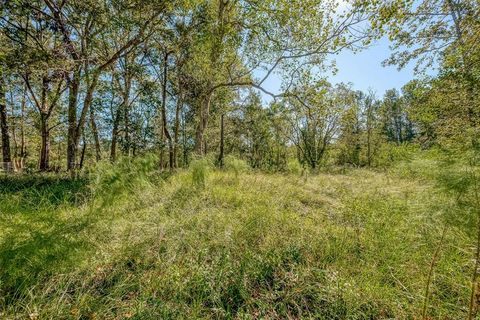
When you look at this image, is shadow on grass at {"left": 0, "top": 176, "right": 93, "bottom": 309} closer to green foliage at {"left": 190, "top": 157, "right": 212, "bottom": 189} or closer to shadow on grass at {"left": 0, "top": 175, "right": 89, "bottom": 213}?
shadow on grass at {"left": 0, "top": 175, "right": 89, "bottom": 213}

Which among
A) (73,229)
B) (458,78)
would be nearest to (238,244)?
(73,229)

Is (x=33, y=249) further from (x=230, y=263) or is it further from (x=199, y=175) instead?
(x=199, y=175)

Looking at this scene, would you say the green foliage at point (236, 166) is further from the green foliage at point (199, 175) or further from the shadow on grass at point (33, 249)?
the shadow on grass at point (33, 249)

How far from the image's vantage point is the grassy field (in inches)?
69.6

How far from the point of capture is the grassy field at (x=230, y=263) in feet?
5.80

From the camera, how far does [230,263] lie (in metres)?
2.29

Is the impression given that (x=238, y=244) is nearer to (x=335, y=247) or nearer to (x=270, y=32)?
(x=335, y=247)

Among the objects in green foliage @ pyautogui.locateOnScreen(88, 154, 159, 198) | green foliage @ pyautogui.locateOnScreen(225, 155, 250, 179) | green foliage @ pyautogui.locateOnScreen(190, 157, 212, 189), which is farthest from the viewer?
green foliage @ pyautogui.locateOnScreen(225, 155, 250, 179)

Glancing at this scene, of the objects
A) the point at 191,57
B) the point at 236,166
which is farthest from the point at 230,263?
the point at 191,57

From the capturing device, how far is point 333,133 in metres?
23.9

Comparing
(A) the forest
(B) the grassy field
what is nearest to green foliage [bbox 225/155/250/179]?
(A) the forest

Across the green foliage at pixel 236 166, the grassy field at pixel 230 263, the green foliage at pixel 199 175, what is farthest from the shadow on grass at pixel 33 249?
the green foliage at pixel 236 166

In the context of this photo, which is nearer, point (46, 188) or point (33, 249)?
point (33, 249)

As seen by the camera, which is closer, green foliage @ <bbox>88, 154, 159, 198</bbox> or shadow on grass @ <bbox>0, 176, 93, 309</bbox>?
shadow on grass @ <bbox>0, 176, 93, 309</bbox>
